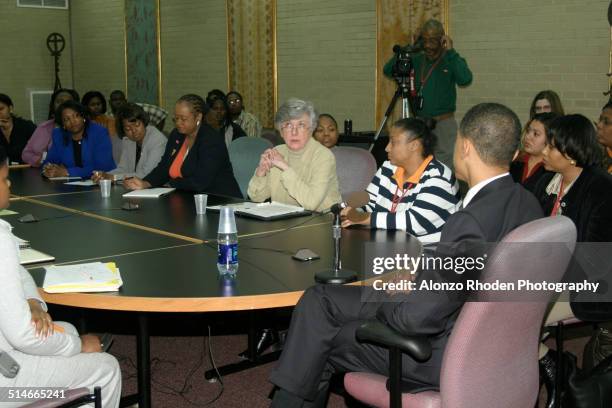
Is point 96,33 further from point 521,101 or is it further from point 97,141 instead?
point 521,101

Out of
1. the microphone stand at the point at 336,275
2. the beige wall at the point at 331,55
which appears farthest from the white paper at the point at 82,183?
the beige wall at the point at 331,55

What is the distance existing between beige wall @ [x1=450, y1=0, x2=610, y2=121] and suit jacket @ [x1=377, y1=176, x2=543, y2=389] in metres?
4.43

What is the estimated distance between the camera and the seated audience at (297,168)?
3.68 m

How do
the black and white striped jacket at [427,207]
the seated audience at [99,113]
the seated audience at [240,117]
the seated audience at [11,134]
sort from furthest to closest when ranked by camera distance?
the seated audience at [240,117], the seated audience at [99,113], the seated audience at [11,134], the black and white striped jacket at [427,207]

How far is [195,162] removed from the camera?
4.53m

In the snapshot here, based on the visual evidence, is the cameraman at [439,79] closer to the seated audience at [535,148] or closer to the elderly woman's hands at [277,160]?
the seated audience at [535,148]

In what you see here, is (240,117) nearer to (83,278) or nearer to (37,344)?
(83,278)

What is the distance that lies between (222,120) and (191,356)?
4116mm

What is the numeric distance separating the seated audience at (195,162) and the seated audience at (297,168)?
1.75ft

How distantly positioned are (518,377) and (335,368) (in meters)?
0.60

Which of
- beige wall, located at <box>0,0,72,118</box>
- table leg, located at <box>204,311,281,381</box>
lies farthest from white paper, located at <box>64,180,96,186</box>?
beige wall, located at <box>0,0,72,118</box>

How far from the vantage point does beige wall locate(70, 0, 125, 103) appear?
1119 cm

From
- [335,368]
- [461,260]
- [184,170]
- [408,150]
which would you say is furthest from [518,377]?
[184,170]

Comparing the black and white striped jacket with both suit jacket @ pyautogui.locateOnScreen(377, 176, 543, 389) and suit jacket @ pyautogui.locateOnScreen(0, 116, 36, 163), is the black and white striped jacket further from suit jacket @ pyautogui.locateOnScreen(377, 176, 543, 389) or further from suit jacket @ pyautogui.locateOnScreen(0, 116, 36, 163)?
suit jacket @ pyautogui.locateOnScreen(0, 116, 36, 163)
